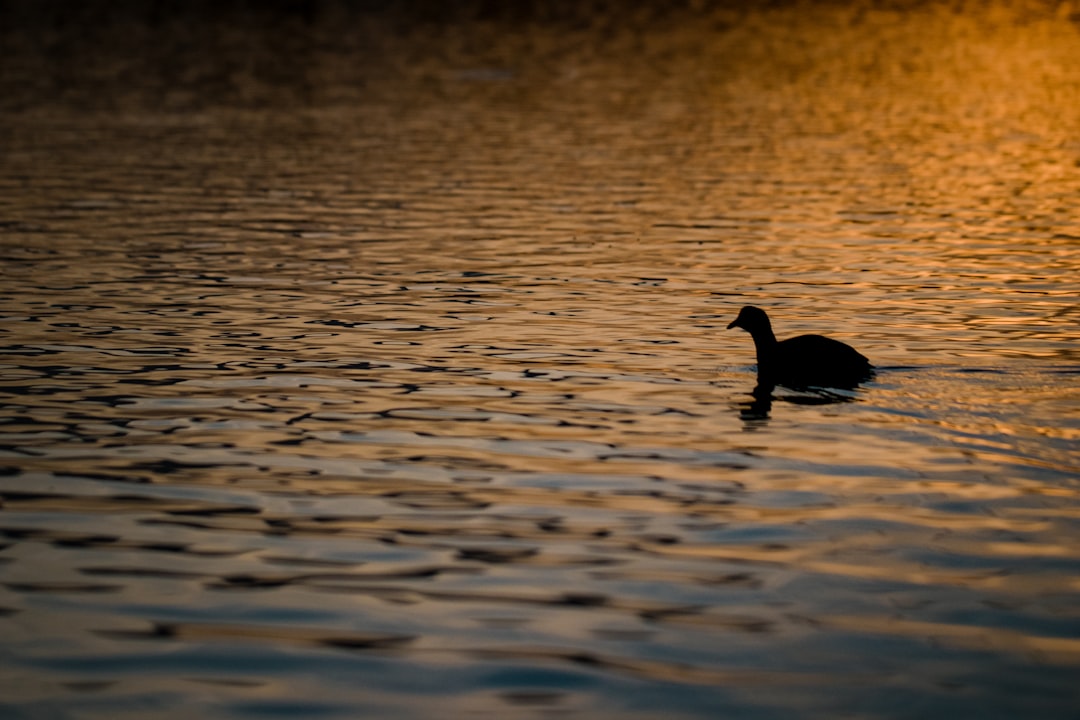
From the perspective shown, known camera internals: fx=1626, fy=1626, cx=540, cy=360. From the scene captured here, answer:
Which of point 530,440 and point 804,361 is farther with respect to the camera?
point 804,361

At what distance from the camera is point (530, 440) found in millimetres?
15992

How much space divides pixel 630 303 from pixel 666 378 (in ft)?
17.4

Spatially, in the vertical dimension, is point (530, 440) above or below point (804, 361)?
below

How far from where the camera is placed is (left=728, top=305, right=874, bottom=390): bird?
59.8ft

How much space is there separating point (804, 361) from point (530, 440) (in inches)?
157

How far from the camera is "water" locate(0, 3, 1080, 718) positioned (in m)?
10.3

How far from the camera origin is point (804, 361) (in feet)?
60.4

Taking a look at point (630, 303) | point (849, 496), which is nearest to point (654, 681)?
point (849, 496)

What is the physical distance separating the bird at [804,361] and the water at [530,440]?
0.36 metres

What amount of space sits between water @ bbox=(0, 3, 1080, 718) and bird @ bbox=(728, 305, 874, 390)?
14.1 inches

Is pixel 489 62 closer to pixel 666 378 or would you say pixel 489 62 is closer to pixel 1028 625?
pixel 666 378

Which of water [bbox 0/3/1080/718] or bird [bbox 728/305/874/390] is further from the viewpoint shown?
bird [bbox 728/305/874/390]

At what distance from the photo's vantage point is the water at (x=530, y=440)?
33.7 feet

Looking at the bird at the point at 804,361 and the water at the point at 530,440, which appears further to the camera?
the bird at the point at 804,361
